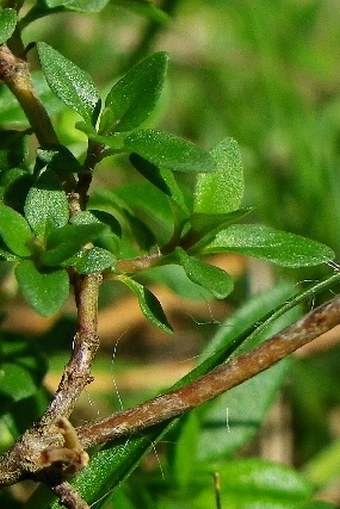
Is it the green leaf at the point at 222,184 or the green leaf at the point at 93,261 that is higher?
the green leaf at the point at 222,184

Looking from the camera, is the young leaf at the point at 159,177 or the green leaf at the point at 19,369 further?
the green leaf at the point at 19,369

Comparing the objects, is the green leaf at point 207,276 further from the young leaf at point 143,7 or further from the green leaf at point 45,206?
the young leaf at point 143,7

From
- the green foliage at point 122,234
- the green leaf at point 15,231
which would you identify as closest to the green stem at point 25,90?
the green foliage at point 122,234

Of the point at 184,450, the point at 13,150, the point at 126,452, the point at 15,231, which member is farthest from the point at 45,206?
the point at 184,450

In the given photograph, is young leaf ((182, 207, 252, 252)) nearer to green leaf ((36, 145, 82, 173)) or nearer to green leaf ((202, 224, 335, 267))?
green leaf ((202, 224, 335, 267))

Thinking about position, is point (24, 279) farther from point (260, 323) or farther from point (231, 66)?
point (231, 66)

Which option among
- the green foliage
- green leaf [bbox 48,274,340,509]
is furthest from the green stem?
green leaf [bbox 48,274,340,509]

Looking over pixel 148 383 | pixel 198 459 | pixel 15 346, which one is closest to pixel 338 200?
pixel 148 383
